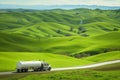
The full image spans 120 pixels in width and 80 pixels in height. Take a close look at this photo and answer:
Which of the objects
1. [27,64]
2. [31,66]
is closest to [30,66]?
[31,66]

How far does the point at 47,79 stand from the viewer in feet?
188

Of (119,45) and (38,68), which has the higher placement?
(119,45)

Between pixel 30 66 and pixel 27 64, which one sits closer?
pixel 27 64

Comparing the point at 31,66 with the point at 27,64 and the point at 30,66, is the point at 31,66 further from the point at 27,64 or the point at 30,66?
the point at 27,64

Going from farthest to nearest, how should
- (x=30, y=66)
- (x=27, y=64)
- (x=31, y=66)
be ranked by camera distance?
(x=31, y=66) → (x=30, y=66) → (x=27, y=64)

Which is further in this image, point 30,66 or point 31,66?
point 31,66

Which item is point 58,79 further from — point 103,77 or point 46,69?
point 46,69

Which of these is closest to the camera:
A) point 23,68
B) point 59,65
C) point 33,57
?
point 23,68

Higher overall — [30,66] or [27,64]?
[27,64]

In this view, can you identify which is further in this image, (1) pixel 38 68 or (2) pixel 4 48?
(2) pixel 4 48

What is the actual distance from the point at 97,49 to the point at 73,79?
130m

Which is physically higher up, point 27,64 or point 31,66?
point 27,64

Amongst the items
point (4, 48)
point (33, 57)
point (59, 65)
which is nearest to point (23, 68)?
point (59, 65)

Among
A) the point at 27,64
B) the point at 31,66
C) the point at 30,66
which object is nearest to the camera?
the point at 27,64
